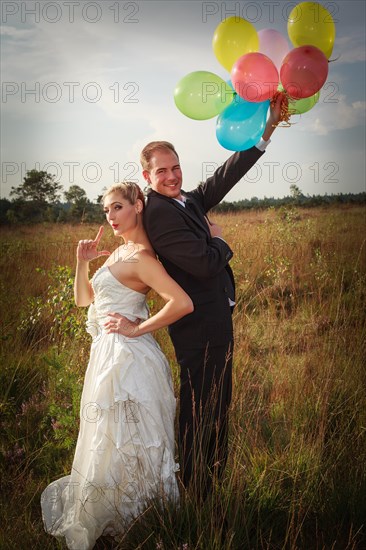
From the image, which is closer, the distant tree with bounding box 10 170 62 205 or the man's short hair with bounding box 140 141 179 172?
the man's short hair with bounding box 140 141 179 172

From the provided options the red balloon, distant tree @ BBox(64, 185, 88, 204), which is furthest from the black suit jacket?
distant tree @ BBox(64, 185, 88, 204)

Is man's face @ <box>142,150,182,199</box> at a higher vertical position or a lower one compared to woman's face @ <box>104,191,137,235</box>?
higher

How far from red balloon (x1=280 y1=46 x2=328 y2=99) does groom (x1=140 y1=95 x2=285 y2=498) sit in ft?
0.38

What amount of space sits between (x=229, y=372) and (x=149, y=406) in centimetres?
49

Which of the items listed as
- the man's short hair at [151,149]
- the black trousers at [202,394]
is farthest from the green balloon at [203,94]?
the black trousers at [202,394]

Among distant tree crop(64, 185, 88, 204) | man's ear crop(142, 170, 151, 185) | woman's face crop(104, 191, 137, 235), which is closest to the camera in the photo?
woman's face crop(104, 191, 137, 235)

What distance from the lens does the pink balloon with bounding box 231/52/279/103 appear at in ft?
7.99

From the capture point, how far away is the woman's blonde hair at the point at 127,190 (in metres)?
2.26

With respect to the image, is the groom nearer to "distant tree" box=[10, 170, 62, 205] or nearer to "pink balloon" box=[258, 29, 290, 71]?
"pink balloon" box=[258, 29, 290, 71]

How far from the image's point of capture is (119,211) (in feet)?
7.38

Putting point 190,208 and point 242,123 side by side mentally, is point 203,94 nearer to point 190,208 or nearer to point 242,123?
point 242,123

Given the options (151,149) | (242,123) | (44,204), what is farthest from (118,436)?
(44,204)

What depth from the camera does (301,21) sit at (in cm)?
262

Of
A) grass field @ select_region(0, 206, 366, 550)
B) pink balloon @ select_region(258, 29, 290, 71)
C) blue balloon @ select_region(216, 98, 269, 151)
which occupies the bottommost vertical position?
grass field @ select_region(0, 206, 366, 550)
